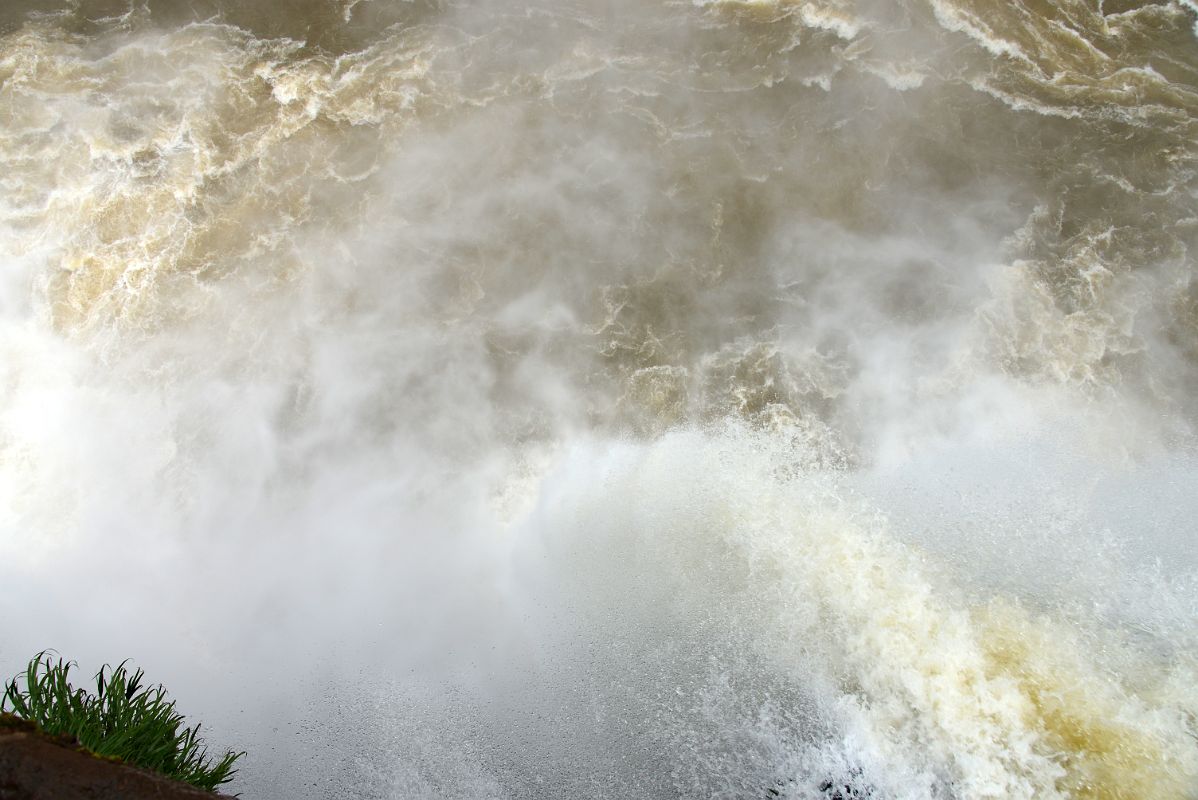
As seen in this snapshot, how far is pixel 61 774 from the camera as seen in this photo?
907cm

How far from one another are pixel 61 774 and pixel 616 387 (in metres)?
10.4

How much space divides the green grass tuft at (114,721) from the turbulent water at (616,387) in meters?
2.21

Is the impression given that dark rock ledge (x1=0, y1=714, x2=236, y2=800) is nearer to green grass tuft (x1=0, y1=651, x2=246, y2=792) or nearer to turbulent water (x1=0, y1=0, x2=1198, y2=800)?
green grass tuft (x1=0, y1=651, x2=246, y2=792)

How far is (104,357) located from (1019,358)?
1851 cm

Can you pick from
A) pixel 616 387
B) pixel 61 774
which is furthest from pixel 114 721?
pixel 616 387

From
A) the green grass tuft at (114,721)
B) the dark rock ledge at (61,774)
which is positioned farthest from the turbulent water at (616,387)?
the dark rock ledge at (61,774)

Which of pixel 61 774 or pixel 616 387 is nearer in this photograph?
pixel 61 774

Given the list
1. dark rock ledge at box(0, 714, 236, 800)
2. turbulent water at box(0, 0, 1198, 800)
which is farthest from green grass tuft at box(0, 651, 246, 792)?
turbulent water at box(0, 0, 1198, 800)

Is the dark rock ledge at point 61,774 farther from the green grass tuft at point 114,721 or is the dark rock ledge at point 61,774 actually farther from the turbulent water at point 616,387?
the turbulent water at point 616,387

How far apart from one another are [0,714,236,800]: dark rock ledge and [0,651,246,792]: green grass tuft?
333 millimetres

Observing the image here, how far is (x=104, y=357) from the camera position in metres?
15.4

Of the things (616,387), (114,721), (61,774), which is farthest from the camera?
(616,387)

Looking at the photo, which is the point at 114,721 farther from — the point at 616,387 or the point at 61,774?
the point at 616,387

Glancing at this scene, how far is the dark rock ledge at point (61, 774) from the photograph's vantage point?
347 inches
